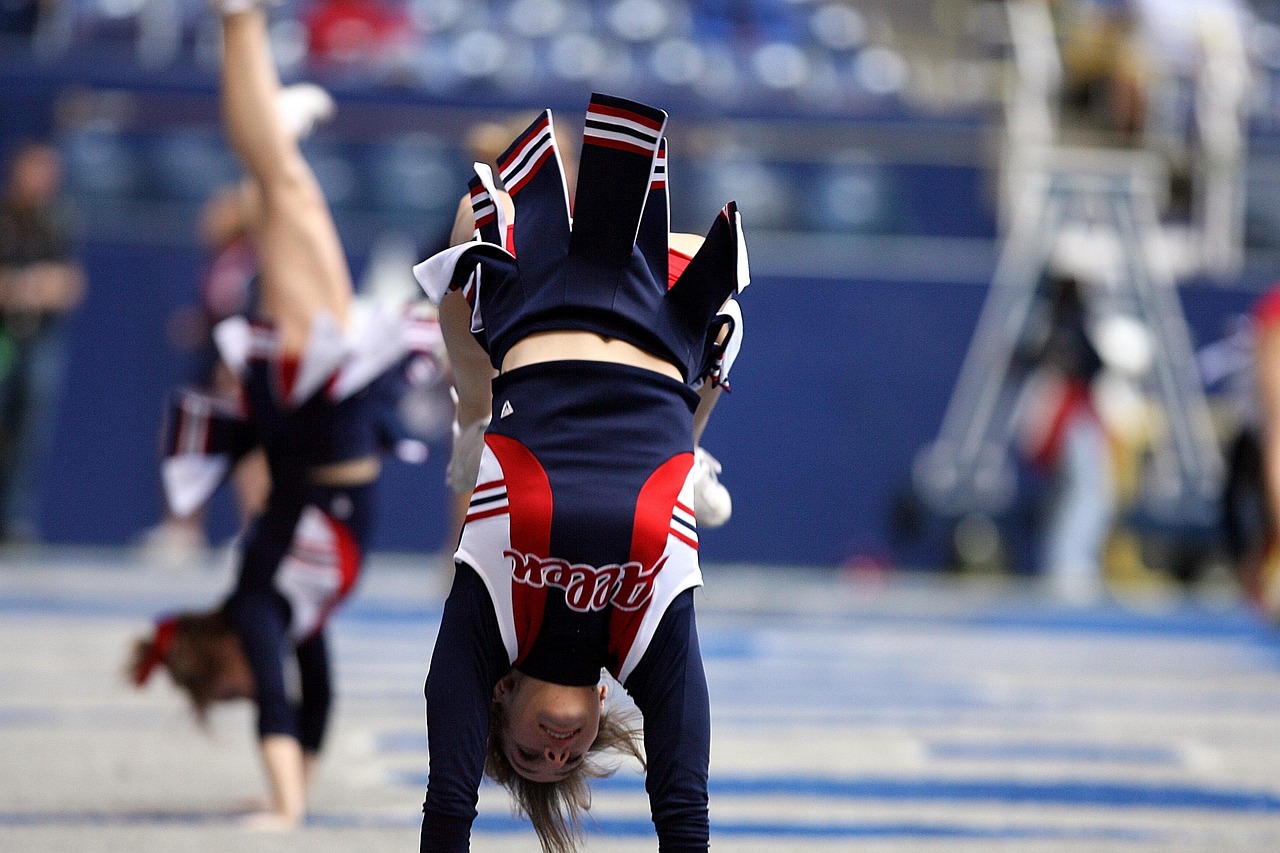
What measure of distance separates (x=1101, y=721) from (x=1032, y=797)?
1.79 m

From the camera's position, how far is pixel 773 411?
12.4 metres

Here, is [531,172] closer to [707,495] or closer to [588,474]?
[588,474]

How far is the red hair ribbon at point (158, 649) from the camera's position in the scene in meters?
5.16

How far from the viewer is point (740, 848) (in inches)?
181

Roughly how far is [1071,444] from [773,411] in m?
1.99

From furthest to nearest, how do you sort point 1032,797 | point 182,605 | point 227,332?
1. point 182,605
2. point 1032,797
3. point 227,332

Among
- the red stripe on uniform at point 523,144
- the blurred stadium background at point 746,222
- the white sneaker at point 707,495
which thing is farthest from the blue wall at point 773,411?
the red stripe on uniform at point 523,144

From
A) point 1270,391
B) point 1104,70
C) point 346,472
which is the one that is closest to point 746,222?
point 1104,70

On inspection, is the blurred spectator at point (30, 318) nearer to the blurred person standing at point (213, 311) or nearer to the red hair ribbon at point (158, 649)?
the blurred person standing at point (213, 311)

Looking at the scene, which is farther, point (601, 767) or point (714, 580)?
point (714, 580)

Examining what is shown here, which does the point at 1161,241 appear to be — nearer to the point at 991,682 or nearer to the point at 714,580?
the point at 714,580

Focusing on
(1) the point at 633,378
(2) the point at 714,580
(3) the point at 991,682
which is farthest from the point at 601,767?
(2) the point at 714,580

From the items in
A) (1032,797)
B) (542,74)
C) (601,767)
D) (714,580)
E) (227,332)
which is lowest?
(714,580)

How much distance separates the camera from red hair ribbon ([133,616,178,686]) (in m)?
5.16
